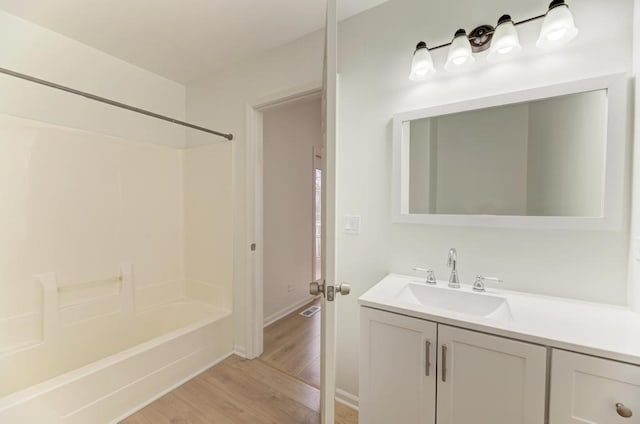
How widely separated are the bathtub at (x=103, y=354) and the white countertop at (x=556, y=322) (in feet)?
4.72

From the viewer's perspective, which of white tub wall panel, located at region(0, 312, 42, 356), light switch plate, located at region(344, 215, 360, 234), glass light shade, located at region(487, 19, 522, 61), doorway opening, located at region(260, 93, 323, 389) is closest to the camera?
glass light shade, located at region(487, 19, 522, 61)

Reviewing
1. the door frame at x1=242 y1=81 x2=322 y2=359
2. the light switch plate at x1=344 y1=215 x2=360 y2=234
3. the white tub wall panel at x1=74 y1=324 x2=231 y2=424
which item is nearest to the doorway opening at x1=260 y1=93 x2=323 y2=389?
the door frame at x1=242 y1=81 x2=322 y2=359

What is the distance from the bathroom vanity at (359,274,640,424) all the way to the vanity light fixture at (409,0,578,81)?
1094 millimetres

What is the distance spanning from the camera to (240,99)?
214cm

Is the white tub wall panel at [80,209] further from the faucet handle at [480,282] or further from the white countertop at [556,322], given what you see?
the faucet handle at [480,282]

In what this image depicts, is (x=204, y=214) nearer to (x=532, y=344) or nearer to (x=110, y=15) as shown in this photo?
(x=110, y=15)

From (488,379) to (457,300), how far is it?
0.37m

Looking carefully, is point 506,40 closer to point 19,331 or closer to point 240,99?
point 240,99

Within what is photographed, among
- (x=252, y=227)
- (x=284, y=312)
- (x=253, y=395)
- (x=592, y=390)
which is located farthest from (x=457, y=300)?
(x=284, y=312)

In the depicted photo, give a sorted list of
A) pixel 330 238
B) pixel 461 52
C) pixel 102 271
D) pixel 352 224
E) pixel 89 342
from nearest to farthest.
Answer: pixel 330 238 → pixel 461 52 → pixel 352 224 → pixel 89 342 → pixel 102 271

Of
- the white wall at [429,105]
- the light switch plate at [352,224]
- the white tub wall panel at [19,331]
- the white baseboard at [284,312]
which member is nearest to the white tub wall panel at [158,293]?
the white tub wall panel at [19,331]

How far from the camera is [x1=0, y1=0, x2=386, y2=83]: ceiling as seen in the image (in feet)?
4.99

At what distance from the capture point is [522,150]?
47.2 inches

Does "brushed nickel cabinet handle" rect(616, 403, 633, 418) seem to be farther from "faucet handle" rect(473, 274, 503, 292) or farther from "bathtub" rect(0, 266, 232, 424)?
"bathtub" rect(0, 266, 232, 424)
